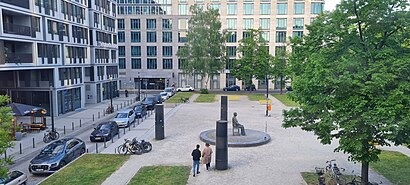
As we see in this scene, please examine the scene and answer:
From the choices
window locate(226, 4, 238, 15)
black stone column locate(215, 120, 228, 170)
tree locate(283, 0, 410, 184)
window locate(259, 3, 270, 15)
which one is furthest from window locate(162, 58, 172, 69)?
tree locate(283, 0, 410, 184)

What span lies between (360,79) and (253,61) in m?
46.7

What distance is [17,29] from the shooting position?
101ft

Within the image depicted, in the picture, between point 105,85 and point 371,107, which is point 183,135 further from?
point 105,85

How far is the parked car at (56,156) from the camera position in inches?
650

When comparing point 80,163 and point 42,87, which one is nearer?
point 80,163

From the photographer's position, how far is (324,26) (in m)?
13.0

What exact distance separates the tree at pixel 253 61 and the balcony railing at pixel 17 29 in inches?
1373

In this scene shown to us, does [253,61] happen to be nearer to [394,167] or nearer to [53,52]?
[53,52]

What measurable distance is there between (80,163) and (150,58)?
196 ft

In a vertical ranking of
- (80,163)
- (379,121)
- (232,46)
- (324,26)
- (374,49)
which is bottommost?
(80,163)

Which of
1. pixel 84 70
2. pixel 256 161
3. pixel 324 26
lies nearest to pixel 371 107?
pixel 324 26

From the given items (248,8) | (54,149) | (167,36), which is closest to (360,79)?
(54,149)

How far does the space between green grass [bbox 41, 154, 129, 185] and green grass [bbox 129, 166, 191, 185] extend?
1.62 metres

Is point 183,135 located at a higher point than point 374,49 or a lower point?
lower
